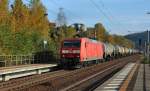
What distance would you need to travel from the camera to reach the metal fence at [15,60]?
3881 centimetres

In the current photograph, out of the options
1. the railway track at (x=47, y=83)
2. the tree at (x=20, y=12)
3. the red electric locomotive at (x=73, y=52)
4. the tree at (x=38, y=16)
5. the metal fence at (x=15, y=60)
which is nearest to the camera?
the railway track at (x=47, y=83)

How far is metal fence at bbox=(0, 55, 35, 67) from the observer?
3881cm

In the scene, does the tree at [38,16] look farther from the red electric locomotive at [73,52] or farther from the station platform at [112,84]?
the station platform at [112,84]

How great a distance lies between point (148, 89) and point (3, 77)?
37.7 feet

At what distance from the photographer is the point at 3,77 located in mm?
28578

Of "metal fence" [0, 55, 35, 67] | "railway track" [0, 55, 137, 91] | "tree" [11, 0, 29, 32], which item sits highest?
"tree" [11, 0, 29, 32]

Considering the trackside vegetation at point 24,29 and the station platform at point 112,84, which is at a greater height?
the trackside vegetation at point 24,29

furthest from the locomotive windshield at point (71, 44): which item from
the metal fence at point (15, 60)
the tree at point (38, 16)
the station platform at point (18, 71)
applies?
the tree at point (38, 16)

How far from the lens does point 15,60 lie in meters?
40.9

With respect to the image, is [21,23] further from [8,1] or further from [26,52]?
[26,52]

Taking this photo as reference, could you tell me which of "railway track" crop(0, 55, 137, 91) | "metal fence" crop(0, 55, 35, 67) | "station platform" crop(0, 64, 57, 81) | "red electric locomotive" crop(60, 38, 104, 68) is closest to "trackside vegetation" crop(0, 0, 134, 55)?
"metal fence" crop(0, 55, 35, 67)

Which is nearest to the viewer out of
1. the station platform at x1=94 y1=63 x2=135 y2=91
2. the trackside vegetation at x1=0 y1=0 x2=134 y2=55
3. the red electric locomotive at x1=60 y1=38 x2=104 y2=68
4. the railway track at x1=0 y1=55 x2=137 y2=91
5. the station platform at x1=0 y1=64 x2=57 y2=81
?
the station platform at x1=94 y1=63 x2=135 y2=91

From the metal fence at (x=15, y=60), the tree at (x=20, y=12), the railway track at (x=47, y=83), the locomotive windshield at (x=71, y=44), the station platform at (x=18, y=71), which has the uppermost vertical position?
the tree at (x=20, y=12)

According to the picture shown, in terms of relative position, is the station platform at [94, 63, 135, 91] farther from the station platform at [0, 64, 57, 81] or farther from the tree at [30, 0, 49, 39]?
the tree at [30, 0, 49, 39]
